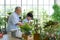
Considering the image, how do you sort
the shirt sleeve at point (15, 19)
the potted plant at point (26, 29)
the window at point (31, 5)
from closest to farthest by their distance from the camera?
the potted plant at point (26, 29), the shirt sleeve at point (15, 19), the window at point (31, 5)

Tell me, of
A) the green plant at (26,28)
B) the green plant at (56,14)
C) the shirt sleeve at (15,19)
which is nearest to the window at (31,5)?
the shirt sleeve at (15,19)

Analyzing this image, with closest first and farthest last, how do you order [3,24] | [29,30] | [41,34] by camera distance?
→ [41,34]
[29,30]
[3,24]

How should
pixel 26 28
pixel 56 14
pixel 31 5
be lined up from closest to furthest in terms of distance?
pixel 26 28, pixel 56 14, pixel 31 5

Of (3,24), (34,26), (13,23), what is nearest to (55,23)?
(34,26)

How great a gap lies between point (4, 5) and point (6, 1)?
0.72 ft

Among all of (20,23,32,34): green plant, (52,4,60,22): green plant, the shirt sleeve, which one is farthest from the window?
(20,23,32,34): green plant

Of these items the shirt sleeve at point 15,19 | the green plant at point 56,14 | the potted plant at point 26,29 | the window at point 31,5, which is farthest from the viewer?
the window at point 31,5

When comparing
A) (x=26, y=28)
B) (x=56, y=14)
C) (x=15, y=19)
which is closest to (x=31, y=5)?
(x=15, y=19)

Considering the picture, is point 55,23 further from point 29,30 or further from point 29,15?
point 29,15

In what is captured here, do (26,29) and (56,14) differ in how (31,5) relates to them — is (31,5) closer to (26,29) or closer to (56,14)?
(56,14)

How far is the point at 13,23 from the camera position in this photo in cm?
462

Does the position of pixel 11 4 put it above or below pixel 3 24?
above

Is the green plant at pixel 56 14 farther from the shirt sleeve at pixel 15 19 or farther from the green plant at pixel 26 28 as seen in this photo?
the shirt sleeve at pixel 15 19

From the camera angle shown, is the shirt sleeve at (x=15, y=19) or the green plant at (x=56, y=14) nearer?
the green plant at (x=56, y=14)
